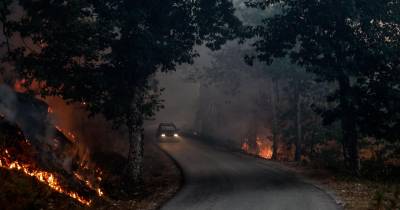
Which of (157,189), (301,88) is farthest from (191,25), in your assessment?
(301,88)

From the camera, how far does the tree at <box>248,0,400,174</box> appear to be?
→ 20.0 metres

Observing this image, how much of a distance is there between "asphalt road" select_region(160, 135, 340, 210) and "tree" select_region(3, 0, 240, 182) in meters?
3.73

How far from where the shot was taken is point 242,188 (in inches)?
722

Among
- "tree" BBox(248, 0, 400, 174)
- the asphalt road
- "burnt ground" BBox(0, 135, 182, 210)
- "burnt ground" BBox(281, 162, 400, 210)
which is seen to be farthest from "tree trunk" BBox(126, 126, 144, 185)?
"tree" BBox(248, 0, 400, 174)

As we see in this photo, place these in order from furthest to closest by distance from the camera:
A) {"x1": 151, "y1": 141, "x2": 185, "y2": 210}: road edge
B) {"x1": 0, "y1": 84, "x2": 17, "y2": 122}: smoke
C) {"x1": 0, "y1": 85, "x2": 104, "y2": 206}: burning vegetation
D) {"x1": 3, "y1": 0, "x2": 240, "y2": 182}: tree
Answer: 1. {"x1": 151, "y1": 141, "x2": 185, "y2": 210}: road edge
2. {"x1": 3, "y1": 0, "x2": 240, "y2": 182}: tree
3. {"x1": 0, "y1": 84, "x2": 17, "y2": 122}: smoke
4. {"x1": 0, "y1": 85, "x2": 104, "y2": 206}: burning vegetation

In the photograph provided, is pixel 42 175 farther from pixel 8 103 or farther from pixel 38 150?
pixel 8 103

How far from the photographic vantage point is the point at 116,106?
18562 mm

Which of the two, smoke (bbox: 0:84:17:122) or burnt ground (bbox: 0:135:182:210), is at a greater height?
smoke (bbox: 0:84:17:122)

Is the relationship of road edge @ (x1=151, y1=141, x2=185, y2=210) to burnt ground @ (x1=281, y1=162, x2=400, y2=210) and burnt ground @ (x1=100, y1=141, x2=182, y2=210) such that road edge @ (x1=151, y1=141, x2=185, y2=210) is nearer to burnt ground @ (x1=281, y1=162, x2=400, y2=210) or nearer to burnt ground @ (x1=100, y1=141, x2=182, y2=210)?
burnt ground @ (x1=100, y1=141, x2=182, y2=210)

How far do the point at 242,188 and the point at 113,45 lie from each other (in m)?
8.24

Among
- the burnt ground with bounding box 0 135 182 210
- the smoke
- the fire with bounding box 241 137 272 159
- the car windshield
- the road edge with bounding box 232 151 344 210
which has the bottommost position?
the burnt ground with bounding box 0 135 182 210

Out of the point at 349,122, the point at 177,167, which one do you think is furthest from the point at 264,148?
the point at 349,122

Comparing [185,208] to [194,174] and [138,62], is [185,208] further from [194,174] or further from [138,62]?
[194,174]

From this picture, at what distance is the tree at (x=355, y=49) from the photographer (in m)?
20.0
